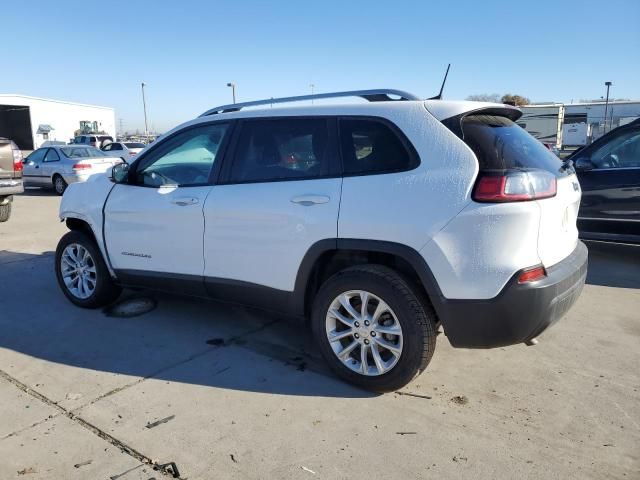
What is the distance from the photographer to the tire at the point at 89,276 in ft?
15.5

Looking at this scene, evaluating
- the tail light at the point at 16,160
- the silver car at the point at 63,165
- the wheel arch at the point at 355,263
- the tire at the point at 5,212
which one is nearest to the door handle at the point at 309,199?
the wheel arch at the point at 355,263

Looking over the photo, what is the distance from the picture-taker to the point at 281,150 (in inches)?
145

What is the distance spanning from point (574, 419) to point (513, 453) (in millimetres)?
572

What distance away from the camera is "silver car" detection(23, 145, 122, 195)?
14.6m

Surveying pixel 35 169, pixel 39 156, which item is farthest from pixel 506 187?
pixel 39 156

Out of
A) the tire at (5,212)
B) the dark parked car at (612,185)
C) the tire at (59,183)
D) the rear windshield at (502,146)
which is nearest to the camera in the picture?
the rear windshield at (502,146)

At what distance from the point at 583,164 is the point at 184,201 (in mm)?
5221

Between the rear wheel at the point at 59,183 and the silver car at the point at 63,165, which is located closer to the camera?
the silver car at the point at 63,165

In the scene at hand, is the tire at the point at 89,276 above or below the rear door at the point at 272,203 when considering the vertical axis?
below

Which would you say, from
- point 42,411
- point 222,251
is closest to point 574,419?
point 222,251

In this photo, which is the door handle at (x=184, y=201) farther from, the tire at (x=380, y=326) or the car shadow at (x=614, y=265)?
the car shadow at (x=614, y=265)

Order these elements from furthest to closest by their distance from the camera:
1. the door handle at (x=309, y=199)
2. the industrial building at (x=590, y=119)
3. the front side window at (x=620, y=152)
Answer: the industrial building at (x=590, y=119), the front side window at (x=620, y=152), the door handle at (x=309, y=199)

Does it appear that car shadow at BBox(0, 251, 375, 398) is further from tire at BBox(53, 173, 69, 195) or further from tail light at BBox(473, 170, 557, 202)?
tire at BBox(53, 173, 69, 195)

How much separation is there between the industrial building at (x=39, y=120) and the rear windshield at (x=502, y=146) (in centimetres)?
5554
